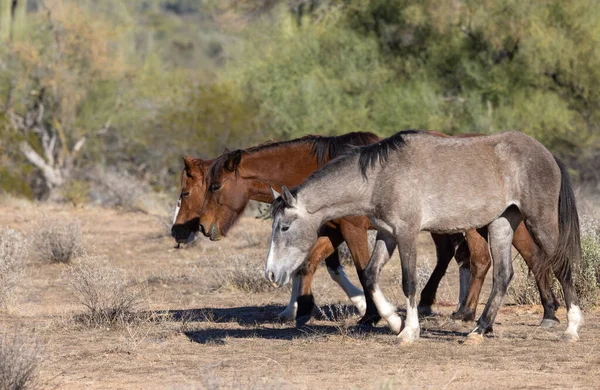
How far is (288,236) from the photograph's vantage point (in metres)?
7.51

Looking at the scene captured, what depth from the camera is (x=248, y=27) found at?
89.5 feet

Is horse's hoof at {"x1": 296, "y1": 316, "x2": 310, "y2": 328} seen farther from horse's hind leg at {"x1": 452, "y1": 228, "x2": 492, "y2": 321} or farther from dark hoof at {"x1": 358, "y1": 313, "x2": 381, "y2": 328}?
horse's hind leg at {"x1": 452, "y1": 228, "x2": 492, "y2": 321}

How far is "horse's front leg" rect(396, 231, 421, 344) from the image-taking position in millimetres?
7500

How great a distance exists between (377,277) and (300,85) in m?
16.4

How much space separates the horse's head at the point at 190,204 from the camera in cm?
945

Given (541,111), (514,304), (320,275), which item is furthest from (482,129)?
(514,304)

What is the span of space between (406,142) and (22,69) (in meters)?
24.8

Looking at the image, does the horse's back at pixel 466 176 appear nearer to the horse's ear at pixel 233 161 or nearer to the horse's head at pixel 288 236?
the horse's head at pixel 288 236

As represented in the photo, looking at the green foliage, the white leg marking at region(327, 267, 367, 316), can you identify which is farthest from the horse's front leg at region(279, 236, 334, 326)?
the green foliage

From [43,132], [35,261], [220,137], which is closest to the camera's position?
[35,261]

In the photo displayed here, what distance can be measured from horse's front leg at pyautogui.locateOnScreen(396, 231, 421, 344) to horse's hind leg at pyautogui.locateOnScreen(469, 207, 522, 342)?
57cm

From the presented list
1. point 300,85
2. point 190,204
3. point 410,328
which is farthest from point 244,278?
point 300,85

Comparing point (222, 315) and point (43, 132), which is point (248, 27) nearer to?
point (43, 132)

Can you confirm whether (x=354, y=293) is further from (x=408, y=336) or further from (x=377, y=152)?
(x=377, y=152)
